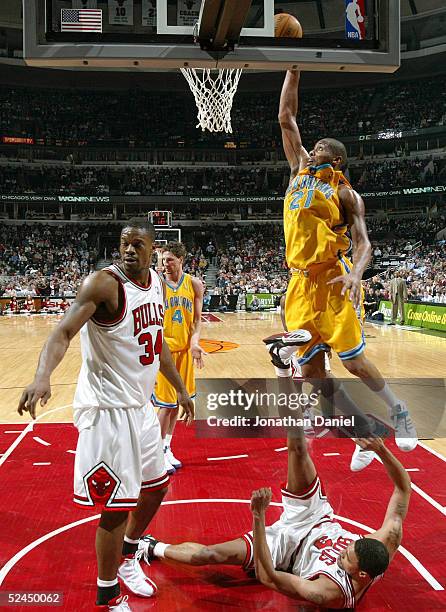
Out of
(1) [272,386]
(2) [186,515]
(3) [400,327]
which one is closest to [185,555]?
(2) [186,515]

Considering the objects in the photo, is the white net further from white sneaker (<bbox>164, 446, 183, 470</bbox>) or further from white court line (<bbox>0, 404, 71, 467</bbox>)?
white court line (<bbox>0, 404, 71, 467</bbox>)

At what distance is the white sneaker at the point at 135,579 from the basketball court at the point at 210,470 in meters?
0.06

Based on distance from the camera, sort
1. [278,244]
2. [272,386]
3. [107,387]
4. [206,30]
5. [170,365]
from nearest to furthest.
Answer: [107,387] → [170,365] → [206,30] → [272,386] → [278,244]

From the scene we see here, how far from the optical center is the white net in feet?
23.2

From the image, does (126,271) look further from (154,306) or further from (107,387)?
(107,387)

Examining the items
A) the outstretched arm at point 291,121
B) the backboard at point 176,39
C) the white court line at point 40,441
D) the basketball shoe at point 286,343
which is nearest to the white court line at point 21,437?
the white court line at point 40,441

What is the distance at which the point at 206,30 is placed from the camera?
3.65 m

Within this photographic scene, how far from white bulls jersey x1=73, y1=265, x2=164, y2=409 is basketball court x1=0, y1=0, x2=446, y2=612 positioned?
1.02 metres

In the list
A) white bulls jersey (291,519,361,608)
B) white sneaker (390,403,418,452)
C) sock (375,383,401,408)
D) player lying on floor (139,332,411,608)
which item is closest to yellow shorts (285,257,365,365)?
sock (375,383,401,408)

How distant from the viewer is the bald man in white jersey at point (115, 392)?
100 inches

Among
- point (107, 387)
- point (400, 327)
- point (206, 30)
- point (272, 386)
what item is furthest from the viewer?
point (400, 327)

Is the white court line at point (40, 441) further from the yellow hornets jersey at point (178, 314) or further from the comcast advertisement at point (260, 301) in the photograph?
the comcast advertisement at point (260, 301)

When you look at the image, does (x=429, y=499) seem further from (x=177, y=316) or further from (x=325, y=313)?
(x=177, y=316)

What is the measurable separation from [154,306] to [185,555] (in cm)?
135
